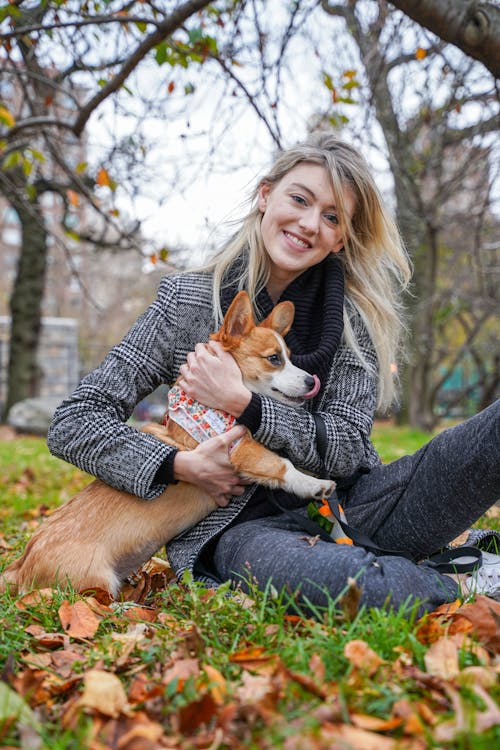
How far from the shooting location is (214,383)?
2.80 meters

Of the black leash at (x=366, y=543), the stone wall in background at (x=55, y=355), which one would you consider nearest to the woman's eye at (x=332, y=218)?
the black leash at (x=366, y=543)

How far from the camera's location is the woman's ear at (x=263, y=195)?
3.20 meters

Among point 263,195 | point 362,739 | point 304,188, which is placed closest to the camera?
point 362,739

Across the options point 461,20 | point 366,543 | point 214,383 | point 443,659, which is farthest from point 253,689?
point 461,20

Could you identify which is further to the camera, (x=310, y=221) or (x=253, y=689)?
(x=310, y=221)

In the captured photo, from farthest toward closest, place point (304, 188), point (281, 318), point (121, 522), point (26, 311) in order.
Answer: point (26, 311) → point (281, 318) → point (304, 188) → point (121, 522)

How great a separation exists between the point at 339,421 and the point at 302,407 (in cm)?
30

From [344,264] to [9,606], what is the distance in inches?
83.7

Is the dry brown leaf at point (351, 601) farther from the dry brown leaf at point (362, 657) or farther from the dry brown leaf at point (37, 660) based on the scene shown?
the dry brown leaf at point (37, 660)

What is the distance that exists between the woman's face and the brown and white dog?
1.02 feet

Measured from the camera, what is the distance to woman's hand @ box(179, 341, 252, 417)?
2.80 meters

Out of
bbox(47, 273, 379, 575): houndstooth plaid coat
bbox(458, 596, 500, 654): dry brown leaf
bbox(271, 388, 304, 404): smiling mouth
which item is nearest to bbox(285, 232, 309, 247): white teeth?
bbox(47, 273, 379, 575): houndstooth plaid coat

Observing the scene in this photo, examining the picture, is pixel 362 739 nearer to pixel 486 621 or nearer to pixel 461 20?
pixel 486 621

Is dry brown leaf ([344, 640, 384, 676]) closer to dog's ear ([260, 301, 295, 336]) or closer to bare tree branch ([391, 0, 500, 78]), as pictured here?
dog's ear ([260, 301, 295, 336])
